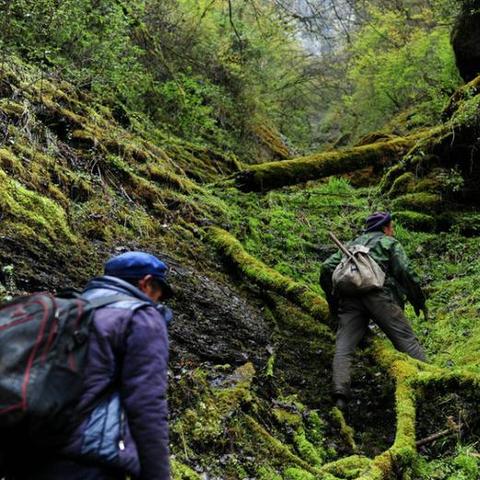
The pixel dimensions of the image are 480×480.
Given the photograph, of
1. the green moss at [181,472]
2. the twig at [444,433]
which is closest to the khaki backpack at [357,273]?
the twig at [444,433]

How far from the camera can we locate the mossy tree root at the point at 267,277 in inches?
293

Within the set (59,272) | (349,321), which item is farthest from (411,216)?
(59,272)

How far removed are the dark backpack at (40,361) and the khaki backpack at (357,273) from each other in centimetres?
444

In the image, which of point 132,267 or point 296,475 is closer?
point 132,267

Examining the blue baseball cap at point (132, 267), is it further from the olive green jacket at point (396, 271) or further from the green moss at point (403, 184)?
the green moss at point (403, 184)

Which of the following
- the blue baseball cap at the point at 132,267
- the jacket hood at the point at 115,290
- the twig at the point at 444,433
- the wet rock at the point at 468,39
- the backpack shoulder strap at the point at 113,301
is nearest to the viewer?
the backpack shoulder strap at the point at 113,301

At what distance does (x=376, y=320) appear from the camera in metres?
6.66

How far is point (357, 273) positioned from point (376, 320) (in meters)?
0.56

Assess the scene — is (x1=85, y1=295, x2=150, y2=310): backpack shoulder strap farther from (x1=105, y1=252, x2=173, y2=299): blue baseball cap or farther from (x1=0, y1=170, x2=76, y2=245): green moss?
(x1=0, y1=170, x2=76, y2=245): green moss

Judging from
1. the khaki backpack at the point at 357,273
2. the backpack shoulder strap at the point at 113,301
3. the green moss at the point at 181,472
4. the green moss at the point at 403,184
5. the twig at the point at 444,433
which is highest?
the backpack shoulder strap at the point at 113,301

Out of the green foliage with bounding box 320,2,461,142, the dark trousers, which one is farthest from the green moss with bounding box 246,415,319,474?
the green foliage with bounding box 320,2,461,142

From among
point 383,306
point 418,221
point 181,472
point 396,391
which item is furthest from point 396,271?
point 418,221

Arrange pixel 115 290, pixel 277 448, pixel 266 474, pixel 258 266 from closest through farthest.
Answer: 1. pixel 115 290
2. pixel 266 474
3. pixel 277 448
4. pixel 258 266

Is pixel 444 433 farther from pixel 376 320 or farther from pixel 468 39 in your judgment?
pixel 468 39
